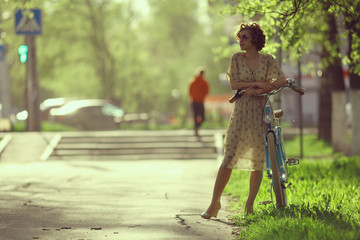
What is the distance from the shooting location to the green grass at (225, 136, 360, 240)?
6.59 meters

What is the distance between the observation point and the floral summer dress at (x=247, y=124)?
7.80 m

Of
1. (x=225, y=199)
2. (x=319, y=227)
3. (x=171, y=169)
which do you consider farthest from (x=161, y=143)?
(x=319, y=227)

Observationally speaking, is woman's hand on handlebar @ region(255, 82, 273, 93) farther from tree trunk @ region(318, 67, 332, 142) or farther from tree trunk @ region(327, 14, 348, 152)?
tree trunk @ region(318, 67, 332, 142)

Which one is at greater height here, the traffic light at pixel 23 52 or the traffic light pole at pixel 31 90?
the traffic light at pixel 23 52

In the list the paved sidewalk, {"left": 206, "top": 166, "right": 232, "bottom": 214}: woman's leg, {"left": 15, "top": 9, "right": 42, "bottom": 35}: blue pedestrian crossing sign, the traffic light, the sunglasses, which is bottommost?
the paved sidewalk

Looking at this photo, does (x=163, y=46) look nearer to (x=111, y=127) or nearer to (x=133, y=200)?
(x=111, y=127)

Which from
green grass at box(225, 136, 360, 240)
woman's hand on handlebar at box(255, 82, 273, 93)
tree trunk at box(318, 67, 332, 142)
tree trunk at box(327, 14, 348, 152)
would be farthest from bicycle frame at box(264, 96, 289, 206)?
tree trunk at box(318, 67, 332, 142)

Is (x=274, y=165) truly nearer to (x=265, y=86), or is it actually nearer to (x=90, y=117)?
(x=265, y=86)

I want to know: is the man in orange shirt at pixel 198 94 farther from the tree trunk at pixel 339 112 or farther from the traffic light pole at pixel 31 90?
the traffic light pole at pixel 31 90

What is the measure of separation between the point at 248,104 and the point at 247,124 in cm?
19

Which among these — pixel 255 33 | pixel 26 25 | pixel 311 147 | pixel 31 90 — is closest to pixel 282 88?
pixel 255 33

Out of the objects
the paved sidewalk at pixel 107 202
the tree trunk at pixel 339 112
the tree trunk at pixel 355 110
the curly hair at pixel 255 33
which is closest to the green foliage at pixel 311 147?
the tree trunk at pixel 339 112

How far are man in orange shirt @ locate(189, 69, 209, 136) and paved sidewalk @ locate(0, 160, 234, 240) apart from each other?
4.53 m

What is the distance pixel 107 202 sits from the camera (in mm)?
9844
